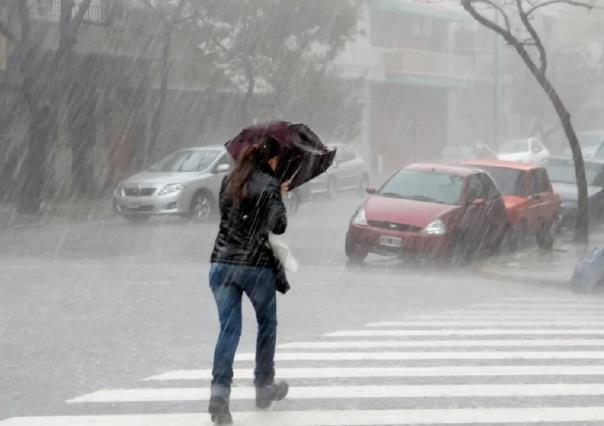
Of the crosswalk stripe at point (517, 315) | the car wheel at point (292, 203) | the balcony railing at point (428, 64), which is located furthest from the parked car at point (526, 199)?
the balcony railing at point (428, 64)

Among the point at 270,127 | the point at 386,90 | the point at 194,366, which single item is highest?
the point at 270,127

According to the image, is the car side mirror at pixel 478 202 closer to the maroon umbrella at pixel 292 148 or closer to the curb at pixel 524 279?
the curb at pixel 524 279

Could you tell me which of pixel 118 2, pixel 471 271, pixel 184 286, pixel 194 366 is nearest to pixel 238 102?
pixel 118 2

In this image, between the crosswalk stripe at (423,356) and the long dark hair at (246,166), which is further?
the crosswalk stripe at (423,356)

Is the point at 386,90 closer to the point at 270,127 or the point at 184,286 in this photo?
the point at 184,286

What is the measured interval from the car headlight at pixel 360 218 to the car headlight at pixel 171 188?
776 cm

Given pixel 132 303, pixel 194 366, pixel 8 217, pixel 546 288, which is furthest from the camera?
pixel 8 217

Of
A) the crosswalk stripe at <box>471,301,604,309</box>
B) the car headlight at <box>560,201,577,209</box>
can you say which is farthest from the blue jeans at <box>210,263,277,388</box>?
the car headlight at <box>560,201,577,209</box>

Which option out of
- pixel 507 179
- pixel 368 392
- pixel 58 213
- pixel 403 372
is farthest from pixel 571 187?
pixel 368 392

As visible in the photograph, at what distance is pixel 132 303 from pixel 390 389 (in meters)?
5.43

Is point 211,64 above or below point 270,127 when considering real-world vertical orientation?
below

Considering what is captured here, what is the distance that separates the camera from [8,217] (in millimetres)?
26609

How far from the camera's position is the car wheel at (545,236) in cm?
2064

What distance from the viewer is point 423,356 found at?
32.8ft
